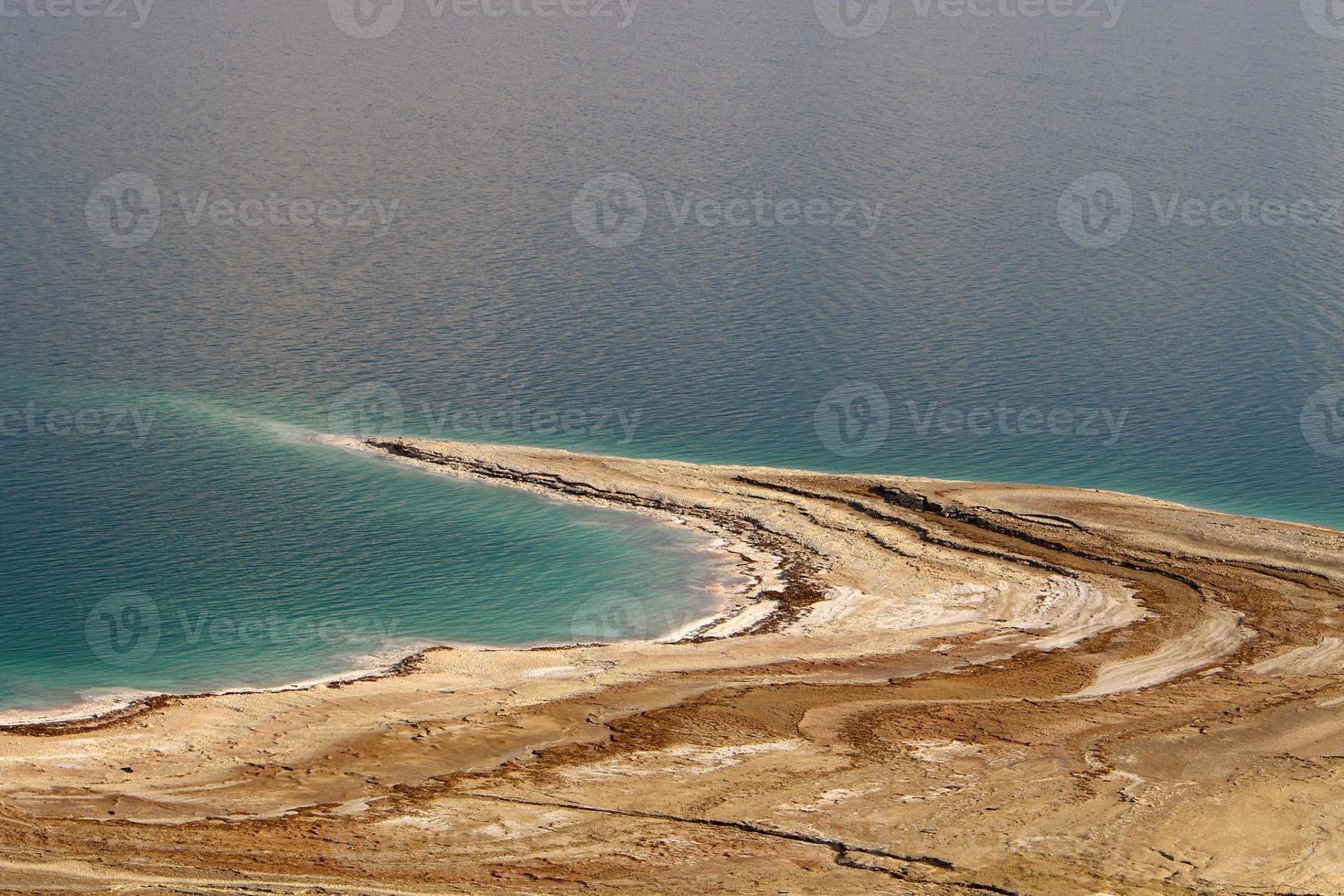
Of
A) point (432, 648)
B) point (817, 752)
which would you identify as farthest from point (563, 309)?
point (817, 752)

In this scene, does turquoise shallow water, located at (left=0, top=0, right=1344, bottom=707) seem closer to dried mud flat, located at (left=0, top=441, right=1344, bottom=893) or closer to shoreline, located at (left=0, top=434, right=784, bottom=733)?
shoreline, located at (left=0, top=434, right=784, bottom=733)

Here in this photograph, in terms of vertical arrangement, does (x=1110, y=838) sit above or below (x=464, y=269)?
below

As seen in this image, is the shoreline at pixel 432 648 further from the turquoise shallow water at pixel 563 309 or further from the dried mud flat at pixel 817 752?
the turquoise shallow water at pixel 563 309

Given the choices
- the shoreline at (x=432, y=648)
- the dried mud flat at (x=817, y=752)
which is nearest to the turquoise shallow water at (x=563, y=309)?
the shoreline at (x=432, y=648)

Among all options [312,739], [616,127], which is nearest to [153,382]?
[312,739]

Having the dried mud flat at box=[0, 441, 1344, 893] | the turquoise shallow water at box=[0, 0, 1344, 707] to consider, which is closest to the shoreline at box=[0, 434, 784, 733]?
the dried mud flat at box=[0, 441, 1344, 893]

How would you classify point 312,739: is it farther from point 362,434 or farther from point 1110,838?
point 362,434
